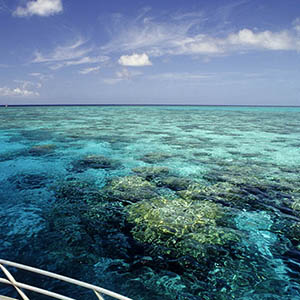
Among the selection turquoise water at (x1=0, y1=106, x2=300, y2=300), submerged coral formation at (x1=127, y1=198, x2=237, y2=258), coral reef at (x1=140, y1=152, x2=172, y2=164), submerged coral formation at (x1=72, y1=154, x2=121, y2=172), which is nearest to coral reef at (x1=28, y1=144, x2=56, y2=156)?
turquoise water at (x1=0, y1=106, x2=300, y2=300)

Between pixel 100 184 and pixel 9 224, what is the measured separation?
563cm

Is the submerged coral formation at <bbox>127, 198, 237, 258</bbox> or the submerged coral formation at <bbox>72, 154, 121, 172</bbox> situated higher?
the submerged coral formation at <bbox>72, 154, 121, 172</bbox>

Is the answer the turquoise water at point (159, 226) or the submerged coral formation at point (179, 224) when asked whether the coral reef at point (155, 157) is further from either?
the submerged coral formation at point (179, 224)

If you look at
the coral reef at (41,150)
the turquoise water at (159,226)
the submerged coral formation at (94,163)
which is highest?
the coral reef at (41,150)

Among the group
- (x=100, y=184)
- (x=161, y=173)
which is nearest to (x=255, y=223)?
(x=161, y=173)

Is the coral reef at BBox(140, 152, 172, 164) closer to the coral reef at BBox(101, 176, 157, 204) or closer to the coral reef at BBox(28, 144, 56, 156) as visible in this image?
the coral reef at BBox(101, 176, 157, 204)

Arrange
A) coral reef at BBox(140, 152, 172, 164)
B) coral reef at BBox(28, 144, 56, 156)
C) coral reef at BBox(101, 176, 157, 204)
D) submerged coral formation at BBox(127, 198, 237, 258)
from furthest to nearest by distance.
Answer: coral reef at BBox(28, 144, 56, 156) → coral reef at BBox(140, 152, 172, 164) → coral reef at BBox(101, 176, 157, 204) → submerged coral formation at BBox(127, 198, 237, 258)

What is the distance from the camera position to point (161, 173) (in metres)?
16.9

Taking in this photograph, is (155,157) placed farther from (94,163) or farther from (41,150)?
(41,150)

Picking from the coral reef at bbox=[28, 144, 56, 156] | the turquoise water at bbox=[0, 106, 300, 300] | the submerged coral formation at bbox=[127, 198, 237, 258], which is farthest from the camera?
the coral reef at bbox=[28, 144, 56, 156]

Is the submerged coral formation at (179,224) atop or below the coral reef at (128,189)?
below

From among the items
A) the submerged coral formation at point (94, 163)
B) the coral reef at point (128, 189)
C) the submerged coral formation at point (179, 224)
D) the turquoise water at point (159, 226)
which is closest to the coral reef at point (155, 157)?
the turquoise water at point (159, 226)

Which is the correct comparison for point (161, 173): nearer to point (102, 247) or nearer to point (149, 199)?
point (149, 199)

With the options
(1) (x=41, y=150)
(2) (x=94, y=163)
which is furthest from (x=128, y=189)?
(1) (x=41, y=150)
